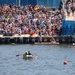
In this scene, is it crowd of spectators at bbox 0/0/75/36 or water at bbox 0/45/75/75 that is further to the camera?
crowd of spectators at bbox 0/0/75/36

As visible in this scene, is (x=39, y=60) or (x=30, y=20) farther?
(x=30, y=20)

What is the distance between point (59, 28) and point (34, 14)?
4342mm

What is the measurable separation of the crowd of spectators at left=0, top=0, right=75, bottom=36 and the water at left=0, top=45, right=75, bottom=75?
2539mm

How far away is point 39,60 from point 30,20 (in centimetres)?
1612

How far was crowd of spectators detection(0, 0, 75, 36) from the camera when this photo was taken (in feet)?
342

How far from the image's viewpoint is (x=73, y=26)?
107375 millimetres

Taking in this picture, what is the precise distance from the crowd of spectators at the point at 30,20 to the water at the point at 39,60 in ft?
8.33

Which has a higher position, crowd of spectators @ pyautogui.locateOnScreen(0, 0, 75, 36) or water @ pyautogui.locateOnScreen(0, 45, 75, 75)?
crowd of spectators @ pyautogui.locateOnScreen(0, 0, 75, 36)

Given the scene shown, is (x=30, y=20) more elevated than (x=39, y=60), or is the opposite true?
(x=30, y=20)

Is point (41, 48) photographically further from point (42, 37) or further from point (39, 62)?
point (39, 62)

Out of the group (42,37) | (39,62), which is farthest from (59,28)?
(39,62)

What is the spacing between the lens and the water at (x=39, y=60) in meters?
82.1

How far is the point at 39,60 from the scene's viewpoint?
89.8 m

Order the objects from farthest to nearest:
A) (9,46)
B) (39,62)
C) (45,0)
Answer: (45,0)
(9,46)
(39,62)
